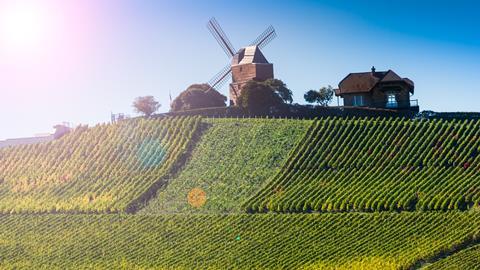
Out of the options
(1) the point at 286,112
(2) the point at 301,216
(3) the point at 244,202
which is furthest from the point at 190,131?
(2) the point at 301,216

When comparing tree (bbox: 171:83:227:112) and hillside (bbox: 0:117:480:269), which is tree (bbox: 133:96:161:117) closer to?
tree (bbox: 171:83:227:112)

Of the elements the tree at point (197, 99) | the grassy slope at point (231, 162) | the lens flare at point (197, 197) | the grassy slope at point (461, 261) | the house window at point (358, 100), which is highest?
the tree at point (197, 99)

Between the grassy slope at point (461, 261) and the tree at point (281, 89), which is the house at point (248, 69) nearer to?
the tree at point (281, 89)

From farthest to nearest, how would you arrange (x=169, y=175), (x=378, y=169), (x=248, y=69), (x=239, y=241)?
(x=248, y=69) → (x=169, y=175) → (x=378, y=169) → (x=239, y=241)

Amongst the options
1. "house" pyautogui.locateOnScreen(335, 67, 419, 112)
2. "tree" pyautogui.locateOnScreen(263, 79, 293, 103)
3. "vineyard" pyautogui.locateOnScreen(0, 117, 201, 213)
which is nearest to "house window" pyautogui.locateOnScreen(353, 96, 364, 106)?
"house" pyautogui.locateOnScreen(335, 67, 419, 112)

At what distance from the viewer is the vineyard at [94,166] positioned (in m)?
59.4

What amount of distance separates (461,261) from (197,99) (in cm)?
4111

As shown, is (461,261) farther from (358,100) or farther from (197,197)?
(358,100)

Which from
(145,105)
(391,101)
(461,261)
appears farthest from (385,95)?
(461,261)

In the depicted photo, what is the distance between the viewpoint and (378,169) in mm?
58344

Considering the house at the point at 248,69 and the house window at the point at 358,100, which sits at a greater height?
the house at the point at 248,69

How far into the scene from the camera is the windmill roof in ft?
273

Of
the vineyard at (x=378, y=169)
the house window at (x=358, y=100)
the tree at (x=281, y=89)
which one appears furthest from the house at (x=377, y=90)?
the vineyard at (x=378, y=169)

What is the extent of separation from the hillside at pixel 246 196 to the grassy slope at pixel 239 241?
0.12 m
